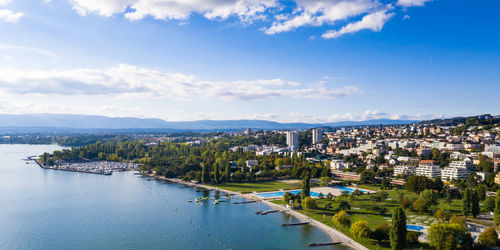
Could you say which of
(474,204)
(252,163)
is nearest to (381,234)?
(474,204)

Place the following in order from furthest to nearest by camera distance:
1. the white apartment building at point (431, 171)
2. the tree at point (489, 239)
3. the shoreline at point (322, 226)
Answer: the white apartment building at point (431, 171)
the shoreline at point (322, 226)
the tree at point (489, 239)

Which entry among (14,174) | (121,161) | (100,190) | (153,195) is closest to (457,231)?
(153,195)

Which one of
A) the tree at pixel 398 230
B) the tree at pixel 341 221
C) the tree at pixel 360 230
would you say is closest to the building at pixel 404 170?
the tree at pixel 341 221

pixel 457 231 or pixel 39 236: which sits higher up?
pixel 457 231

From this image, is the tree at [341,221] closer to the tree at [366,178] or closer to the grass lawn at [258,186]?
the grass lawn at [258,186]

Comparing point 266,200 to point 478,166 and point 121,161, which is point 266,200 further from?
point 121,161

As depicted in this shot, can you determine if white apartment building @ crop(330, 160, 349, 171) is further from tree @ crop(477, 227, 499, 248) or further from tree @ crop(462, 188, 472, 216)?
tree @ crop(477, 227, 499, 248)

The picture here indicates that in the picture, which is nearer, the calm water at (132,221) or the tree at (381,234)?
the tree at (381,234)

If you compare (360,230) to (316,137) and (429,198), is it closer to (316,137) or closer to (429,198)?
(429,198)
